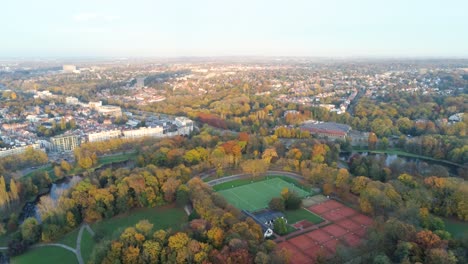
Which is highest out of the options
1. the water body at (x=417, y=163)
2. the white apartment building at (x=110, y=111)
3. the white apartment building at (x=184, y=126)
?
the water body at (x=417, y=163)

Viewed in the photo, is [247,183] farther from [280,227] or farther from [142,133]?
[142,133]

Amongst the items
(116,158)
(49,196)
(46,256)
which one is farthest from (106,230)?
(116,158)

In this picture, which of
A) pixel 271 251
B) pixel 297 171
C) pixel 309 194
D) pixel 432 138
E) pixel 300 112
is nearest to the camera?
pixel 271 251

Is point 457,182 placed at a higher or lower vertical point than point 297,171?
higher

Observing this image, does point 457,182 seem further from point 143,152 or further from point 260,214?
point 143,152

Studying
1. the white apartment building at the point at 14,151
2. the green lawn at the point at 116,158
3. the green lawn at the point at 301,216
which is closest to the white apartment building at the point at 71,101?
the white apartment building at the point at 14,151

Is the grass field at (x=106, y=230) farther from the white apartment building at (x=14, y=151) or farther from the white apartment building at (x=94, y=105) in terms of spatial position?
the white apartment building at (x=94, y=105)

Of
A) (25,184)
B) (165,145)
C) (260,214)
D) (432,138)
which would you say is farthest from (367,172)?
(25,184)

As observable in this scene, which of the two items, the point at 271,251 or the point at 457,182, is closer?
the point at 271,251
